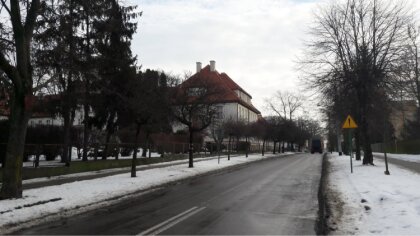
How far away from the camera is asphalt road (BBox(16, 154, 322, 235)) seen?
9.07 m

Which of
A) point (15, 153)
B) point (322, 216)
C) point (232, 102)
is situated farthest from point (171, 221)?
point (232, 102)

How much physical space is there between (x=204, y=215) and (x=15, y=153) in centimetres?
654

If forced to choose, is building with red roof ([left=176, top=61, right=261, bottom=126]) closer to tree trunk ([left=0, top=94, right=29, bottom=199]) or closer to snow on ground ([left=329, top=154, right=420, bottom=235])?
snow on ground ([left=329, top=154, right=420, bottom=235])

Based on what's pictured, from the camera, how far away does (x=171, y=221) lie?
32.6ft

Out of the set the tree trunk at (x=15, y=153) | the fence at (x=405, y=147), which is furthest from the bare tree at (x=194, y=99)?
the fence at (x=405, y=147)

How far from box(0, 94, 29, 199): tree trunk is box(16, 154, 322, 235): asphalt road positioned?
321 cm

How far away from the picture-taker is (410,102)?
4384 centimetres

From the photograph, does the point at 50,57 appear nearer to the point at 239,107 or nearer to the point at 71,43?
the point at 71,43

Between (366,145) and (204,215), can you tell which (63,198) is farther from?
(366,145)

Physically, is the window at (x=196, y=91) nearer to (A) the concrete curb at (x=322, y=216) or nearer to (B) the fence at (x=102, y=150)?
(B) the fence at (x=102, y=150)

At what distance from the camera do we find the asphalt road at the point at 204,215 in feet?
29.8

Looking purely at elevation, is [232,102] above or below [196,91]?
above

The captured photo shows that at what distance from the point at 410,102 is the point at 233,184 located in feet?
104

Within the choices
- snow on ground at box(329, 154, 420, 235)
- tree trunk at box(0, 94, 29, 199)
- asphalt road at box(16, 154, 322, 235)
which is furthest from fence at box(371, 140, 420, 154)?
tree trunk at box(0, 94, 29, 199)
